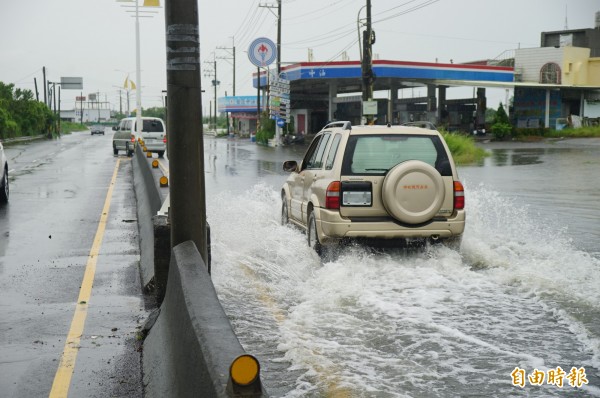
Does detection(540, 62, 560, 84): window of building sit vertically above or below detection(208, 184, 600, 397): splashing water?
above

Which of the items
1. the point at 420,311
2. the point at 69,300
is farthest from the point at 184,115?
the point at 420,311

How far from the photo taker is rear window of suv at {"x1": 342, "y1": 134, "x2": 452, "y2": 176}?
31.4 ft

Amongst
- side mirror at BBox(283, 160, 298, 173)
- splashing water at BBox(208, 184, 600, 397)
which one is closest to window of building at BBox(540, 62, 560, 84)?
splashing water at BBox(208, 184, 600, 397)

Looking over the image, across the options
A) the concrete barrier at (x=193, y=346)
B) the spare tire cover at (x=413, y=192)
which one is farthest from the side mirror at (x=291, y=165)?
the concrete barrier at (x=193, y=346)

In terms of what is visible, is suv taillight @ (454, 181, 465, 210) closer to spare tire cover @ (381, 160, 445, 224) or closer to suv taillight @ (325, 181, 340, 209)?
spare tire cover @ (381, 160, 445, 224)

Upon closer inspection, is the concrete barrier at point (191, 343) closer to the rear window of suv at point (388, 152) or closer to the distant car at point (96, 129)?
the rear window of suv at point (388, 152)

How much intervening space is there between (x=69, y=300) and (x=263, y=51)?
50.7 meters

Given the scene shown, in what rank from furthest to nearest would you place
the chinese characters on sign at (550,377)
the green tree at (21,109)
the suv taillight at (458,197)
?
the green tree at (21,109), the suv taillight at (458,197), the chinese characters on sign at (550,377)

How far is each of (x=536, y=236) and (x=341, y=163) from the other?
445 cm

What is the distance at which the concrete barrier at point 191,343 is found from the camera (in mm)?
3602

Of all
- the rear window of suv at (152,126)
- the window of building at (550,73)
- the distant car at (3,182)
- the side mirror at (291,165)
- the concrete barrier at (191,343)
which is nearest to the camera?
the concrete barrier at (191,343)

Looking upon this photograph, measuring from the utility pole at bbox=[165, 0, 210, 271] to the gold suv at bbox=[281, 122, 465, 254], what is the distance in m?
3.06

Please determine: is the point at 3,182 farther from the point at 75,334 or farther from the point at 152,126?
the point at 152,126

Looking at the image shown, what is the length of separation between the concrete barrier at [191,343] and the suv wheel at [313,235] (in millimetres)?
3466
